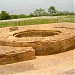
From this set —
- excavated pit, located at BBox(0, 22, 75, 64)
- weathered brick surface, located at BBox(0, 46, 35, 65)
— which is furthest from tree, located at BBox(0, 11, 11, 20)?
weathered brick surface, located at BBox(0, 46, 35, 65)

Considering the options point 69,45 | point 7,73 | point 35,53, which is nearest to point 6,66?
point 7,73

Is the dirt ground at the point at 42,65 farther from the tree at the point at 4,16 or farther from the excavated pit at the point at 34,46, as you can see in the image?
the tree at the point at 4,16

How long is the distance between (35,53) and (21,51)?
1272 mm

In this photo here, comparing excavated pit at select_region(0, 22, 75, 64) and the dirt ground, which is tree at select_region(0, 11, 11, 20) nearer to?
excavated pit at select_region(0, 22, 75, 64)

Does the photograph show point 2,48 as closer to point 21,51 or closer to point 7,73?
point 21,51

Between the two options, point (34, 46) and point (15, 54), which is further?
point (34, 46)

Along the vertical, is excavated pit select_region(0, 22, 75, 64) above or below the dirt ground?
above

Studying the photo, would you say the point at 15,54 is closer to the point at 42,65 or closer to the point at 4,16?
the point at 42,65

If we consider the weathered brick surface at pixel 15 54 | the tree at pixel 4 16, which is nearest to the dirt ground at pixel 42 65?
the weathered brick surface at pixel 15 54

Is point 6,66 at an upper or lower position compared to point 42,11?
A: lower

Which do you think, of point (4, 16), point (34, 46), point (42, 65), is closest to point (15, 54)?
point (42, 65)

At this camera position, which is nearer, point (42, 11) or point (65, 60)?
point (65, 60)

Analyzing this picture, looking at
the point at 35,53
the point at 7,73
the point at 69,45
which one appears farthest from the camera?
the point at 69,45

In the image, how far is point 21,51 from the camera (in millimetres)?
10320
